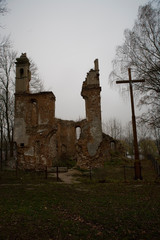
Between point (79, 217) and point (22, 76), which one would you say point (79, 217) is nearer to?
point (79, 217)

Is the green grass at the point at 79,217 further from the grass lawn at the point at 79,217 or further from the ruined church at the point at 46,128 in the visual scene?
the ruined church at the point at 46,128

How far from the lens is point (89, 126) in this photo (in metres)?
15.8

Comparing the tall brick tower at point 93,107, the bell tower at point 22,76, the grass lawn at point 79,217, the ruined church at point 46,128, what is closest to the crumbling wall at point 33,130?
the ruined church at point 46,128

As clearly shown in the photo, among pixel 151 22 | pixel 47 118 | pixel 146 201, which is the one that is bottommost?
pixel 146 201

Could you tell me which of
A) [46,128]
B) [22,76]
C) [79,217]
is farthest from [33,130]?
[79,217]

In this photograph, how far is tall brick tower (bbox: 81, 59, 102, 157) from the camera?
50.5 ft

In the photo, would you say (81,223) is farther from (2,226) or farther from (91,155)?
(91,155)

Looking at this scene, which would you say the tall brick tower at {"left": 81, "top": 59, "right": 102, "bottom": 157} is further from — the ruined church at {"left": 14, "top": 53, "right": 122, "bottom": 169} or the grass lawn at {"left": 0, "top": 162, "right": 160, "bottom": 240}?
the grass lawn at {"left": 0, "top": 162, "right": 160, "bottom": 240}

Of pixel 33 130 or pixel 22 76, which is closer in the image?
pixel 33 130

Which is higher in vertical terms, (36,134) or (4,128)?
(4,128)

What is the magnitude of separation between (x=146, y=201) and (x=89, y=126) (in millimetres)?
10281

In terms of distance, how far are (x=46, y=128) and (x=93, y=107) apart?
4749mm

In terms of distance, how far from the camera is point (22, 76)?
1742 centimetres

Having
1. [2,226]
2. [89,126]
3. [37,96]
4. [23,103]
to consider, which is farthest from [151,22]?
[2,226]
